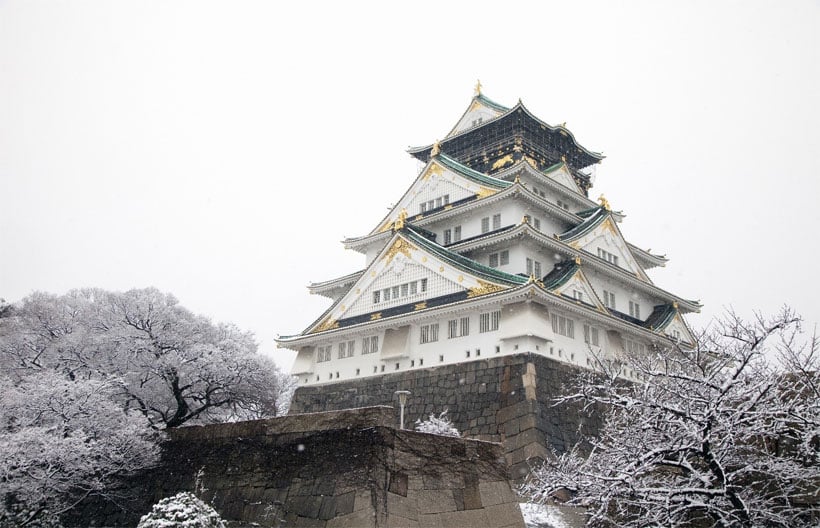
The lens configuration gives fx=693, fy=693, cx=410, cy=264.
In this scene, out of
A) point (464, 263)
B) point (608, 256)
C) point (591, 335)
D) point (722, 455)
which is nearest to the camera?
point (722, 455)

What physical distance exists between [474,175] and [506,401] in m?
13.0

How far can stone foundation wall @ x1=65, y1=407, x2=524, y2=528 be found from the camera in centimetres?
1399

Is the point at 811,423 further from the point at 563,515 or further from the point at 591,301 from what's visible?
the point at 591,301

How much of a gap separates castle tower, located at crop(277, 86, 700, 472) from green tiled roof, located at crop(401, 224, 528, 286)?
0.07 metres

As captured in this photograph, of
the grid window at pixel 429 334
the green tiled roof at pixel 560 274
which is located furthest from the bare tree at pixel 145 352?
the green tiled roof at pixel 560 274

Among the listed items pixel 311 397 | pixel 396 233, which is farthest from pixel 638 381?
pixel 311 397

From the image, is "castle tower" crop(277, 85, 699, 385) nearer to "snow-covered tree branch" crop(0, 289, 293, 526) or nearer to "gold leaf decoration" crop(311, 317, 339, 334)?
"gold leaf decoration" crop(311, 317, 339, 334)

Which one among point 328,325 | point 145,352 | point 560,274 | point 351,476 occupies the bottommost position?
point 351,476

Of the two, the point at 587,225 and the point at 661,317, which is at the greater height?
the point at 587,225

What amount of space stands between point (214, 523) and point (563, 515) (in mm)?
9084

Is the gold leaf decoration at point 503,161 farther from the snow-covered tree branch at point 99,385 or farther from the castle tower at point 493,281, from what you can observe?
the snow-covered tree branch at point 99,385

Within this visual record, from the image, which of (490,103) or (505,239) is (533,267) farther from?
(490,103)

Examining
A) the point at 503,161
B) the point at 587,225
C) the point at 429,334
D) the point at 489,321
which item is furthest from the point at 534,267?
the point at 503,161

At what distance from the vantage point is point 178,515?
13.0 m
